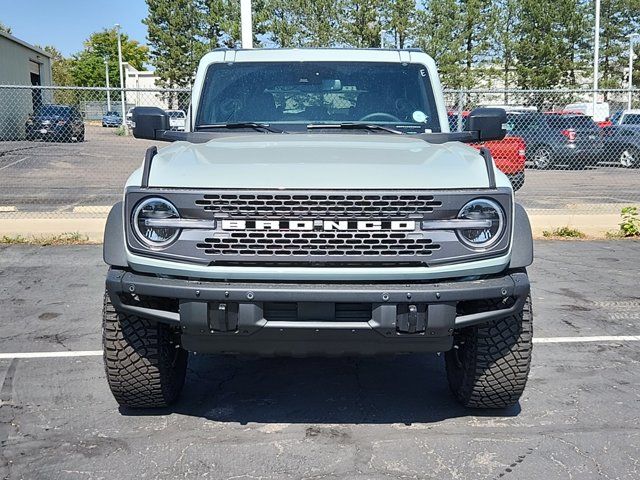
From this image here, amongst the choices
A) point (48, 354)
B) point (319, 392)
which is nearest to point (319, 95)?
point (319, 392)

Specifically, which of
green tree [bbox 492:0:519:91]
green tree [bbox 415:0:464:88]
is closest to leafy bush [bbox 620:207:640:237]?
green tree [bbox 415:0:464:88]

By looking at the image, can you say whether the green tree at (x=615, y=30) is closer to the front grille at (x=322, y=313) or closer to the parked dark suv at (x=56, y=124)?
the parked dark suv at (x=56, y=124)

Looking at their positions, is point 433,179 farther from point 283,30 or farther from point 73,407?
point 283,30

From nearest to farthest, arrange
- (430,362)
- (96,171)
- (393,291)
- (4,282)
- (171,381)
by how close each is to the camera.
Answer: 1. (393,291)
2. (171,381)
3. (430,362)
4. (4,282)
5. (96,171)

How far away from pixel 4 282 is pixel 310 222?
546cm

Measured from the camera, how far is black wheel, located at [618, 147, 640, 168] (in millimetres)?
21750

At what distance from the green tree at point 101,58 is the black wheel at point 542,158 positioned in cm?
6745

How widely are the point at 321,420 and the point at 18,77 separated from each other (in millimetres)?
38919

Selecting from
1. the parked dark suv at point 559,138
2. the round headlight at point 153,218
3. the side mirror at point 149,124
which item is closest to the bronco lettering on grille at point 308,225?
the round headlight at point 153,218

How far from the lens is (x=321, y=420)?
434 cm

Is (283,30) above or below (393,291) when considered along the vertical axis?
above

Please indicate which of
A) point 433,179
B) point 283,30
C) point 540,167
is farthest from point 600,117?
point 433,179

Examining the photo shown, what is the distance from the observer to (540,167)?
20312 millimetres

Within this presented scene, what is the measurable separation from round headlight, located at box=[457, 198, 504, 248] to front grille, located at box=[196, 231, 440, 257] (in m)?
0.35
